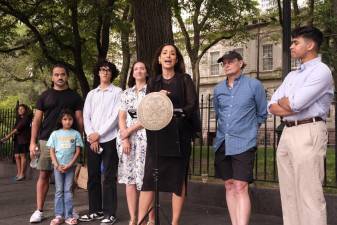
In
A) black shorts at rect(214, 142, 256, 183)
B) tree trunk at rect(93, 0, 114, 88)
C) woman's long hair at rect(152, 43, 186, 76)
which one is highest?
tree trunk at rect(93, 0, 114, 88)

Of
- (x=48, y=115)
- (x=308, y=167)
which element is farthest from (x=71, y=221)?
(x=308, y=167)

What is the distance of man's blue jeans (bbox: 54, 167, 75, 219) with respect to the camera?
20.3 feet

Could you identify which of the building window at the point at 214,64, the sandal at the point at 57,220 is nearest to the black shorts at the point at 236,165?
the sandal at the point at 57,220

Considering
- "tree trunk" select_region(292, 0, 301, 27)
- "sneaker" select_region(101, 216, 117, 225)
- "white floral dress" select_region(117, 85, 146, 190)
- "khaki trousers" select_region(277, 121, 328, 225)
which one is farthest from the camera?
"tree trunk" select_region(292, 0, 301, 27)

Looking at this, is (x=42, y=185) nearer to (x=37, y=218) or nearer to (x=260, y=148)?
(x=37, y=218)

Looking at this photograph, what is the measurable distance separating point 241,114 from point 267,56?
3777 cm

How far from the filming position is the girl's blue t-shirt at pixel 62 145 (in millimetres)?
6152

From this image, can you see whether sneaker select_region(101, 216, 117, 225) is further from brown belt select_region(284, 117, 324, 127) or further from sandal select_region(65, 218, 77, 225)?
brown belt select_region(284, 117, 324, 127)

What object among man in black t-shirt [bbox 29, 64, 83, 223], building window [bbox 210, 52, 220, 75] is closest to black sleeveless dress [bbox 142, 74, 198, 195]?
man in black t-shirt [bbox 29, 64, 83, 223]

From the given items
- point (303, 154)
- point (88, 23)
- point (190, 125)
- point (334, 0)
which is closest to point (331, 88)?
point (303, 154)

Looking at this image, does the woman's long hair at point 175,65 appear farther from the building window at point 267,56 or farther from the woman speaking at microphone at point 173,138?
the building window at point 267,56

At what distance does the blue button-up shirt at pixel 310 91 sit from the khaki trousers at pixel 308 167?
0.12 m

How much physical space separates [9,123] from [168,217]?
788cm

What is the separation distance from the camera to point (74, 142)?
20.6 ft
